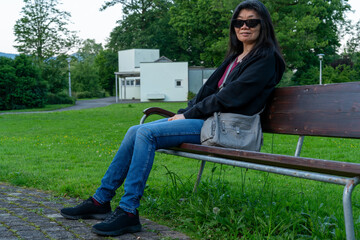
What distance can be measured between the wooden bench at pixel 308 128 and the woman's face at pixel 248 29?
0.45 m

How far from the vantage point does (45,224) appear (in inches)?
128

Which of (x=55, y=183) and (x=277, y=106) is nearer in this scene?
(x=277, y=106)

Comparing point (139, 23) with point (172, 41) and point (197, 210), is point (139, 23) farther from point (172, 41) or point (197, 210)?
point (197, 210)

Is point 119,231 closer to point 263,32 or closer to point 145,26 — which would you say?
point 263,32

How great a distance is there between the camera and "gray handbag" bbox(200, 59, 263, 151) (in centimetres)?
304

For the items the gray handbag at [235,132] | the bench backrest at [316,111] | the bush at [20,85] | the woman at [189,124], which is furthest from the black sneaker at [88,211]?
the bush at [20,85]

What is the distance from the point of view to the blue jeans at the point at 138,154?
2953mm

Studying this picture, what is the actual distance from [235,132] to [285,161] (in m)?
0.75

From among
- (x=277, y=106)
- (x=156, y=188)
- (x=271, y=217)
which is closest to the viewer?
(x=271, y=217)

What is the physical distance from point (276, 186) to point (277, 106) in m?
1.49

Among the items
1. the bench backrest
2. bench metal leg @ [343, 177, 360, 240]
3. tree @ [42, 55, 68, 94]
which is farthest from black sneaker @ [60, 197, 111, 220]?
tree @ [42, 55, 68, 94]

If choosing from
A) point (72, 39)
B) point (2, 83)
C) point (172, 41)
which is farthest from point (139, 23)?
point (2, 83)

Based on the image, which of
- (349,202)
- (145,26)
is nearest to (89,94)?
(145,26)

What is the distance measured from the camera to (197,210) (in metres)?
3.25
